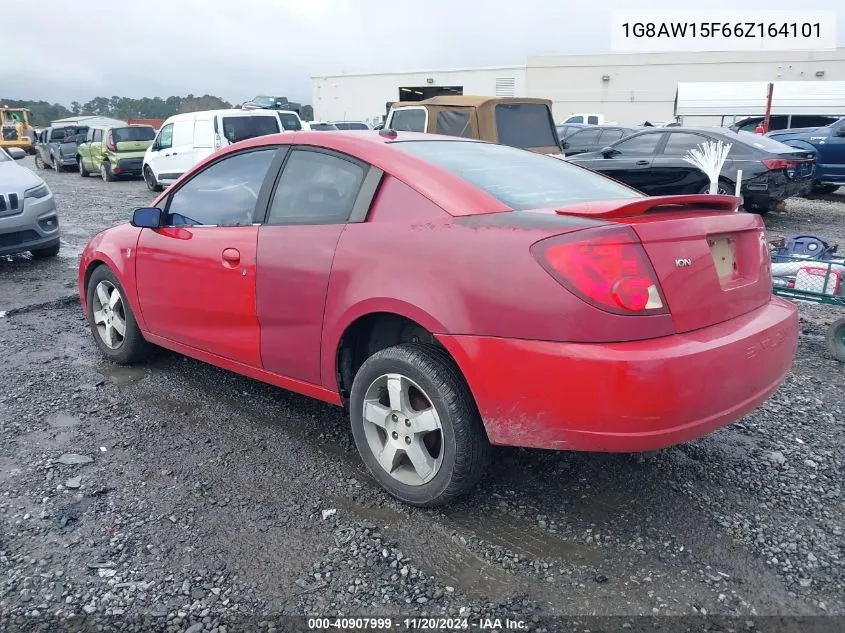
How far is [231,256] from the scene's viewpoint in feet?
11.5

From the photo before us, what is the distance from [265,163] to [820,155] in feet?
43.7

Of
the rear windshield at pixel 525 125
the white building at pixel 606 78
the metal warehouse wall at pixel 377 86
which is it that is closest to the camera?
the rear windshield at pixel 525 125

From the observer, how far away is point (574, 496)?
9.88 feet

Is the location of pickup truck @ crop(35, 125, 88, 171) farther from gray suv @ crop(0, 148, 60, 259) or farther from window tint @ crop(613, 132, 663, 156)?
window tint @ crop(613, 132, 663, 156)

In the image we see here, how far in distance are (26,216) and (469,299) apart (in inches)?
278

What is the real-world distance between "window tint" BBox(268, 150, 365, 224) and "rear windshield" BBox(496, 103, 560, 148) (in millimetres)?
7656

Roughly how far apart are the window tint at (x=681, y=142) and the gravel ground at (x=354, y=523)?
7629 mm

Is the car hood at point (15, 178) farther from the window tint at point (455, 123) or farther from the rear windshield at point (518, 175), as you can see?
the rear windshield at point (518, 175)

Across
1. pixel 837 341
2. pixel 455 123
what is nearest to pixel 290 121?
pixel 455 123

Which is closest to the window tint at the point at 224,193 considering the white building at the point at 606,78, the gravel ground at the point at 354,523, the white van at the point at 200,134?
the gravel ground at the point at 354,523

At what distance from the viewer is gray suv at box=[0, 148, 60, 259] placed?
767cm

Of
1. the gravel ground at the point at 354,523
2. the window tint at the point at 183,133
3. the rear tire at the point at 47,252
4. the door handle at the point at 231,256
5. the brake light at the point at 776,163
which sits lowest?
the gravel ground at the point at 354,523

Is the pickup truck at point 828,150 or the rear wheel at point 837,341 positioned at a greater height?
the pickup truck at point 828,150

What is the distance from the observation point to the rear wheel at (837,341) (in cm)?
461
